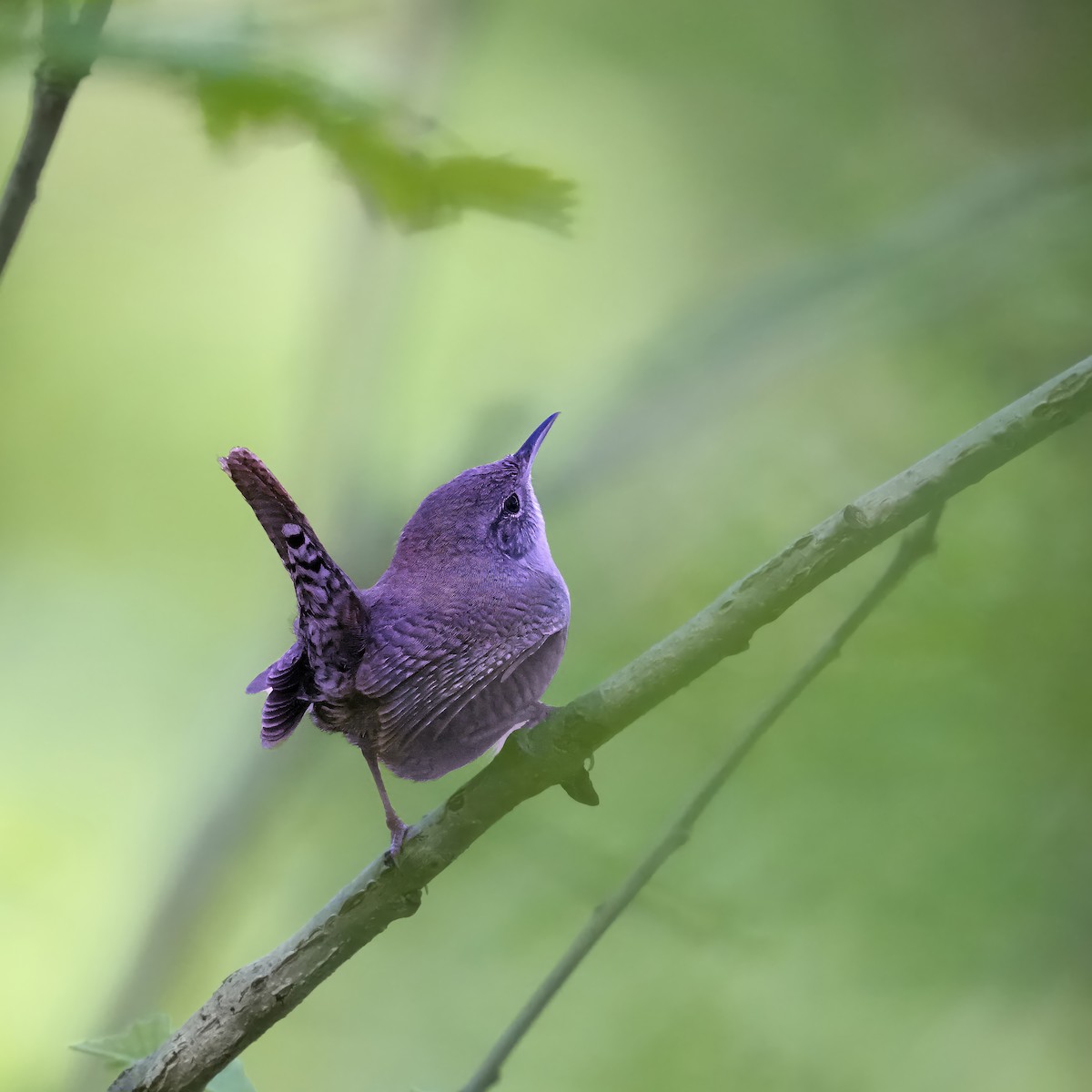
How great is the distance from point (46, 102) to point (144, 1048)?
52 centimetres

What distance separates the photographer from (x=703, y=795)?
1.82 feet

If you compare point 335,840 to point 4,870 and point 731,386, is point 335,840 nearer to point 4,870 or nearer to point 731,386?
point 4,870

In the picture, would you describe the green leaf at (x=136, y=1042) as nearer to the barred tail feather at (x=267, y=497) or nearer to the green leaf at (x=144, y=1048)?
the green leaf at (x=144, y=1048)

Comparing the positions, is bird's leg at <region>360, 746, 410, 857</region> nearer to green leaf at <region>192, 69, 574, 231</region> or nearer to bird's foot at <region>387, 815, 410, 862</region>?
bird's foot at <region>387, 815, 410, 862</region>

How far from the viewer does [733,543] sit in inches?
36.4

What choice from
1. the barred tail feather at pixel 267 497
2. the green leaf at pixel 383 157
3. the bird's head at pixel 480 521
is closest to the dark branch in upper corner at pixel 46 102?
the green leaf at pixel 383 157

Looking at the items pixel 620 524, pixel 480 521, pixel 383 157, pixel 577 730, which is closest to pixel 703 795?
pixel 577 730

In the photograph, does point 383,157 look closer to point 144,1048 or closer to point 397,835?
point 397,835

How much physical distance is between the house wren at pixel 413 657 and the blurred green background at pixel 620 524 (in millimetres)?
153

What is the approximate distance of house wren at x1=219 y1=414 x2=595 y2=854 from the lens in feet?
1.82

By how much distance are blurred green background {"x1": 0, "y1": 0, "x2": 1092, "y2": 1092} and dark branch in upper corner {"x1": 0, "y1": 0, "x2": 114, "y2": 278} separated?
0.07 metres

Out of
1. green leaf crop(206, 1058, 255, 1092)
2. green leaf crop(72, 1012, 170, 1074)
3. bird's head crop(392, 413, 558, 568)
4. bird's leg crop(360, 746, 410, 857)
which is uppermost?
bird's head crop(392, 413, 558, 568)

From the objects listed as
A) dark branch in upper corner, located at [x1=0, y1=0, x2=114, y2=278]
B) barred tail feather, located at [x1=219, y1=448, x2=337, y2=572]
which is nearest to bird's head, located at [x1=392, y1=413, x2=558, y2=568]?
barred tail feather, located at [x1=219, y1=448, x2=337, y2=572]

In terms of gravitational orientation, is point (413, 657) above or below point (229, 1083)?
above
